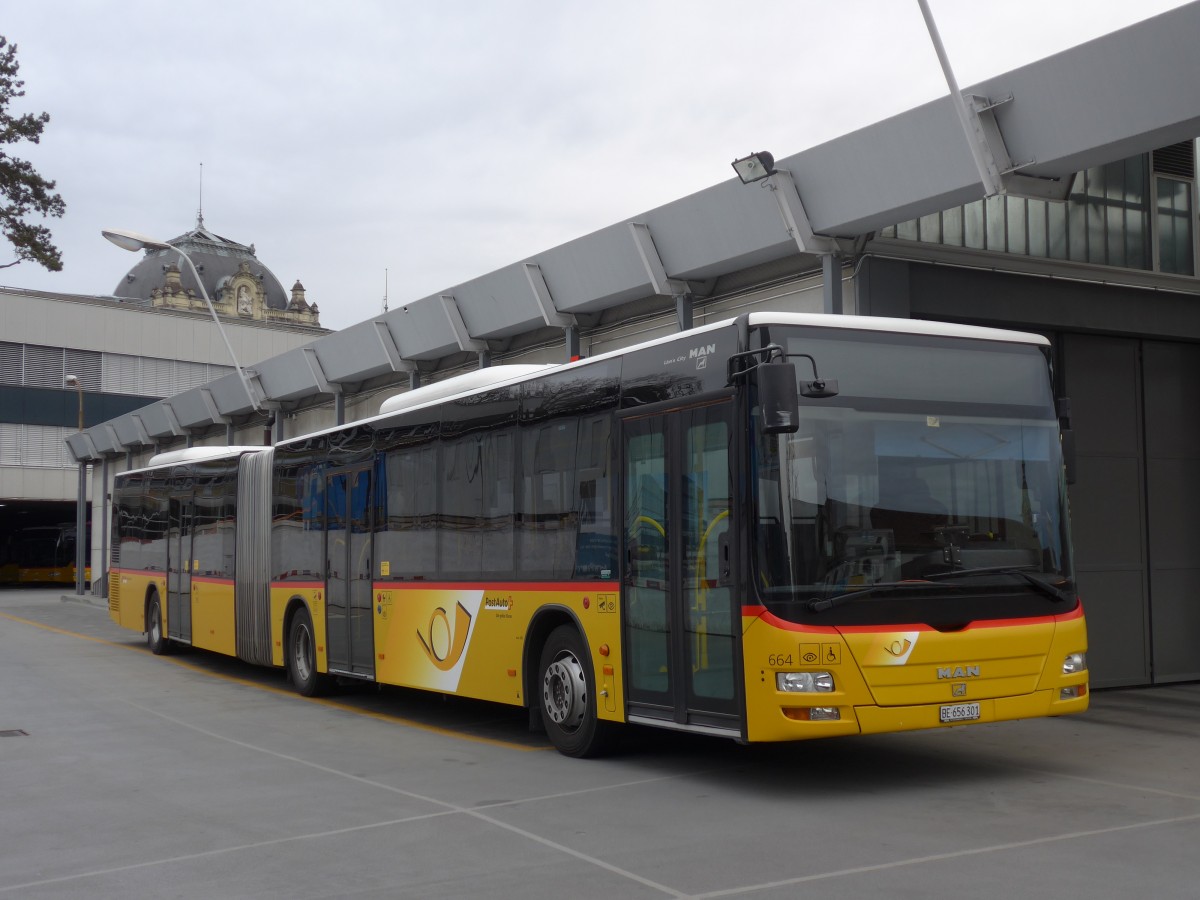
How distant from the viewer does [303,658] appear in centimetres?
1686

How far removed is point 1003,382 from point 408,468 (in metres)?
6.40

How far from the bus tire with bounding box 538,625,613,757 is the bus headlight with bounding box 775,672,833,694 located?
2.29 meters

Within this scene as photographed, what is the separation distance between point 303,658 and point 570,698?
6.78m

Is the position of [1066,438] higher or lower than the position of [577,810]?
higher

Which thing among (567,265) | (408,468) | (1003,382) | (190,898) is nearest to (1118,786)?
(1003,382)

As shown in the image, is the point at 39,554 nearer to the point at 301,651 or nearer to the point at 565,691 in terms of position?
the point at 301,651

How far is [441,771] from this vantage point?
34.7 ft

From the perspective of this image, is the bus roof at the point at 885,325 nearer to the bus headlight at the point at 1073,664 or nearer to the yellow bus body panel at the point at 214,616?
the bus headlight at the point at 1073,664

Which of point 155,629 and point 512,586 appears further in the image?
point 155,629

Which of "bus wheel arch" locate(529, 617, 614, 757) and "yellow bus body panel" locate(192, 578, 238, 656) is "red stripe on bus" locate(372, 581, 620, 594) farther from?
"yellow bus body panel" locate(192, 578, 238, 656)

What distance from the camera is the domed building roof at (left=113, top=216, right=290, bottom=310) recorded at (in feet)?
397

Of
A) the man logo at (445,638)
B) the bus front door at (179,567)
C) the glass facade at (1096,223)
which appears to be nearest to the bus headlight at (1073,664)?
the man logo at (445,638)

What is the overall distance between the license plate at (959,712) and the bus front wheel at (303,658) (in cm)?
918

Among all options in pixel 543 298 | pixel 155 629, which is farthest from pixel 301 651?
pixel 155 629
